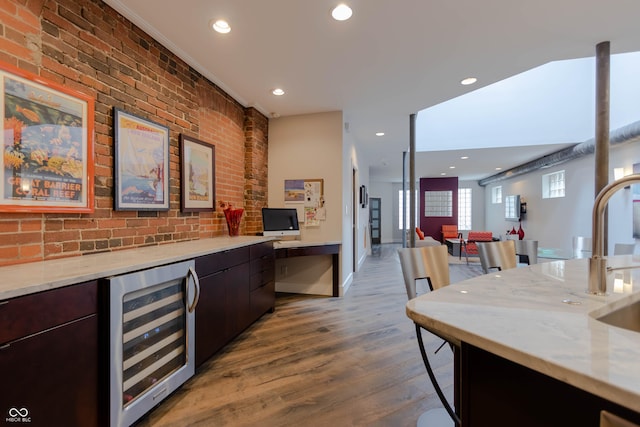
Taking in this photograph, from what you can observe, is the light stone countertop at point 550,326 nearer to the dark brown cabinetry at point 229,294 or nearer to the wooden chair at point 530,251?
the wooden chair at point 530,251

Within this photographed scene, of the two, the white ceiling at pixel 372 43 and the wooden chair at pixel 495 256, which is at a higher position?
the white ceiling at pixel 372 43

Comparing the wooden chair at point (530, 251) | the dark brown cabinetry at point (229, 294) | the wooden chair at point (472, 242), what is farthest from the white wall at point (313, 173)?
the wooden chair at point (472, 242)

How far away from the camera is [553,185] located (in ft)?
23.4

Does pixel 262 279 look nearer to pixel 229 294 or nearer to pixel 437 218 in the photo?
pixel 229 294

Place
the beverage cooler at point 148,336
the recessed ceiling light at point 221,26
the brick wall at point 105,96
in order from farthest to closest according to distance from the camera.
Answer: the recessed ceiling light at point 221,26 < the brick wall at point 105,96 < the beverage cooler at point 148,336

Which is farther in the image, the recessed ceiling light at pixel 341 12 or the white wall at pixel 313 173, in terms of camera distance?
the white wall at pixel 313 173

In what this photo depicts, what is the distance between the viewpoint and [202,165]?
2.97 meters

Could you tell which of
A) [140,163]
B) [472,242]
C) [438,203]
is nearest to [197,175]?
[140,163]

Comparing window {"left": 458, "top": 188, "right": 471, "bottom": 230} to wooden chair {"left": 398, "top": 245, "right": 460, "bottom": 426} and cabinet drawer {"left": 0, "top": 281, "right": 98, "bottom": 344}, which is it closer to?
wooden chair {"left": 398, "top": 245, "right": 460, "bottom": 426}

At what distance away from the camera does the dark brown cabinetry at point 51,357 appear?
102 cm

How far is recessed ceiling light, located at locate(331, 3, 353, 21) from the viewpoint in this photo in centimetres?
200

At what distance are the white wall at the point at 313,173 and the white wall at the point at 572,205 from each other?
415cm

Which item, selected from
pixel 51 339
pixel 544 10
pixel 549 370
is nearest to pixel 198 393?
pixel 51 339

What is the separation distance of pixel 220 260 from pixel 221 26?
185cm
